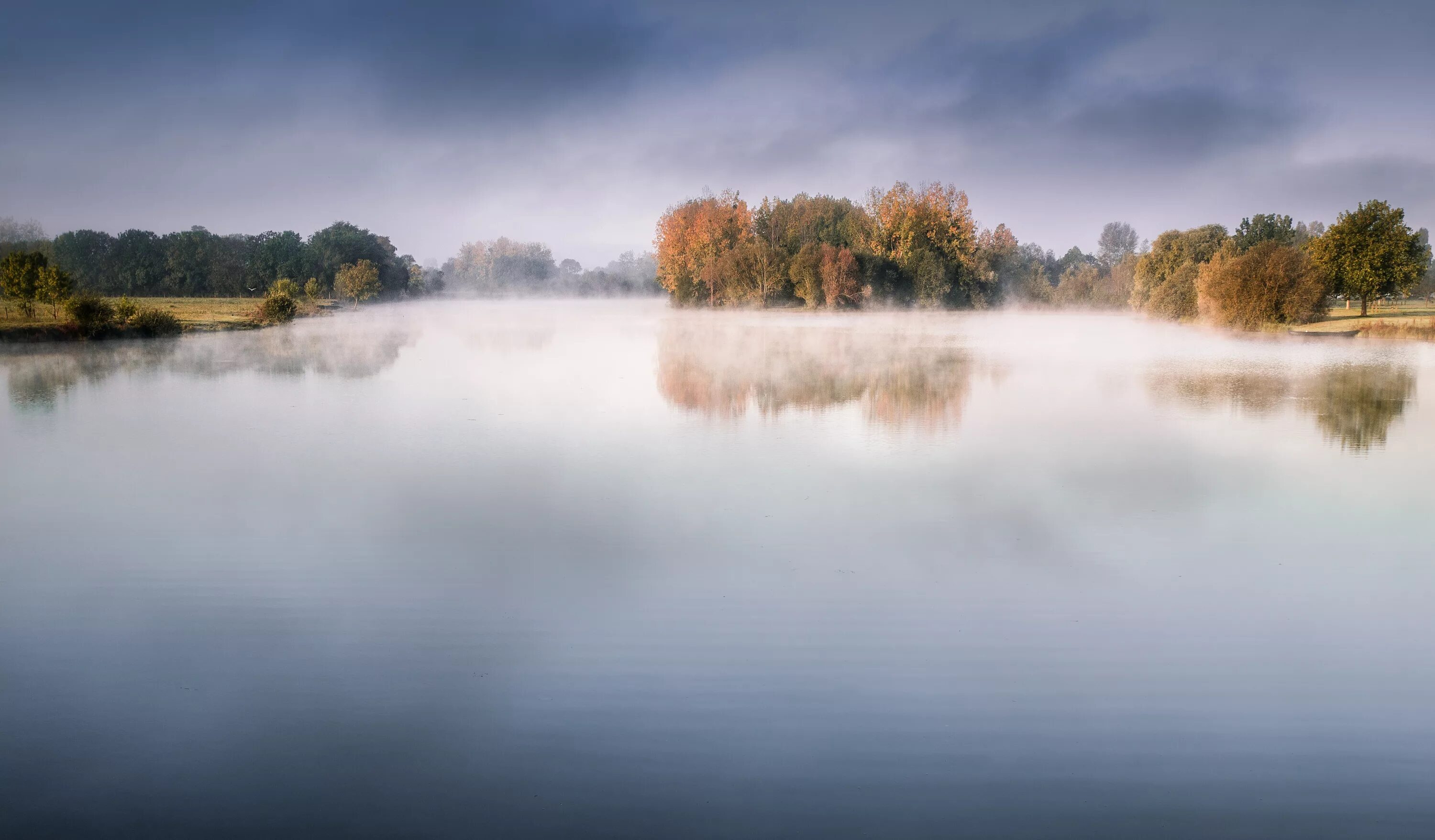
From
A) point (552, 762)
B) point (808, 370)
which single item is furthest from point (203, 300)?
point (552, 762)

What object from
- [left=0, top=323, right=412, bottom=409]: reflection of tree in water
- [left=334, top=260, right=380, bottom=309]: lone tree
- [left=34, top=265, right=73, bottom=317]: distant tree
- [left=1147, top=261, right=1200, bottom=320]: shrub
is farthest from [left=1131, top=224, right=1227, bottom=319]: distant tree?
[left=334, top=260, right=380, bottom=309]: lone tree

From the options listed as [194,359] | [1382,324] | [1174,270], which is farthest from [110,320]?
[1174,270]

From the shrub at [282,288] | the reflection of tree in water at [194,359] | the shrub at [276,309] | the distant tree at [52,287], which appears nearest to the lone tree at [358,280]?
the shrub at [282,288]

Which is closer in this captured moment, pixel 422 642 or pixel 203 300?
pixel 422 642

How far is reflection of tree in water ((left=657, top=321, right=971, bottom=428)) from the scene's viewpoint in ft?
48.9

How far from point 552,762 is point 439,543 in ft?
11.8

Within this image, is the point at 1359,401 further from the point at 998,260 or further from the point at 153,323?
the point at 998,260

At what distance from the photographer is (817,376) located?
1952cm

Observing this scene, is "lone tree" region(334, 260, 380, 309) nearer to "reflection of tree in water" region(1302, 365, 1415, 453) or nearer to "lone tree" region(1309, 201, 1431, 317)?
"lone tree" region(1309, 201, 1431, 317)

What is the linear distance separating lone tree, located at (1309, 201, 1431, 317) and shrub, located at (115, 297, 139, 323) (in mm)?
53559

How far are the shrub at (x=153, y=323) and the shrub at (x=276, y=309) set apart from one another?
7976 mm

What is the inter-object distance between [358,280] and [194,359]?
60.2 meters

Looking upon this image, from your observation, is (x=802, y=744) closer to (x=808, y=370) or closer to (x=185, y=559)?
(x=185, y=559)

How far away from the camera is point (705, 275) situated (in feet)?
211
